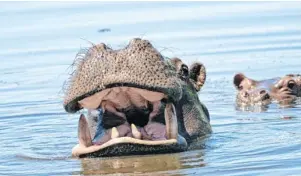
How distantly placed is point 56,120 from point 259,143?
3314 mm

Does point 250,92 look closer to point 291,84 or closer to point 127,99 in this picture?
point 291,84

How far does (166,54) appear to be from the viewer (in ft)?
55.1

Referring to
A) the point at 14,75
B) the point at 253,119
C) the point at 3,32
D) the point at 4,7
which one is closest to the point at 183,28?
the point at 3,32

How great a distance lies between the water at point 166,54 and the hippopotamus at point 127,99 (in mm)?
157

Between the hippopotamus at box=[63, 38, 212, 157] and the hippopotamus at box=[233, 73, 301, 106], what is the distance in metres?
4.12

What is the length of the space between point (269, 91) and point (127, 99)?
4.90 m

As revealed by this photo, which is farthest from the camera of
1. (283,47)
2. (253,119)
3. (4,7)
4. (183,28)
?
(4,7)

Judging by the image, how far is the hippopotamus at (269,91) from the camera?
1241 cm

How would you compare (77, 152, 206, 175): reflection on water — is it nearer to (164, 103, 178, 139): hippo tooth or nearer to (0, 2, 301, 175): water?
(0, 2, 301, 175): water

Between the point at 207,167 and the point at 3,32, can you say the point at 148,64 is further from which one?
the point at 3,32

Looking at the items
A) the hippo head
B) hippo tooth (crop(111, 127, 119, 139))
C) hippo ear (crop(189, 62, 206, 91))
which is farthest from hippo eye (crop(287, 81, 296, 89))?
hippo tooth (crop(111, 127, 119, 139))

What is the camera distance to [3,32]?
21.0 meters

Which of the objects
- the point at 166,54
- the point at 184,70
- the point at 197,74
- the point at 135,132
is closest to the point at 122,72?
the point at 135,132

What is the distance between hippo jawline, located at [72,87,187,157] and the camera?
7.72 meters
